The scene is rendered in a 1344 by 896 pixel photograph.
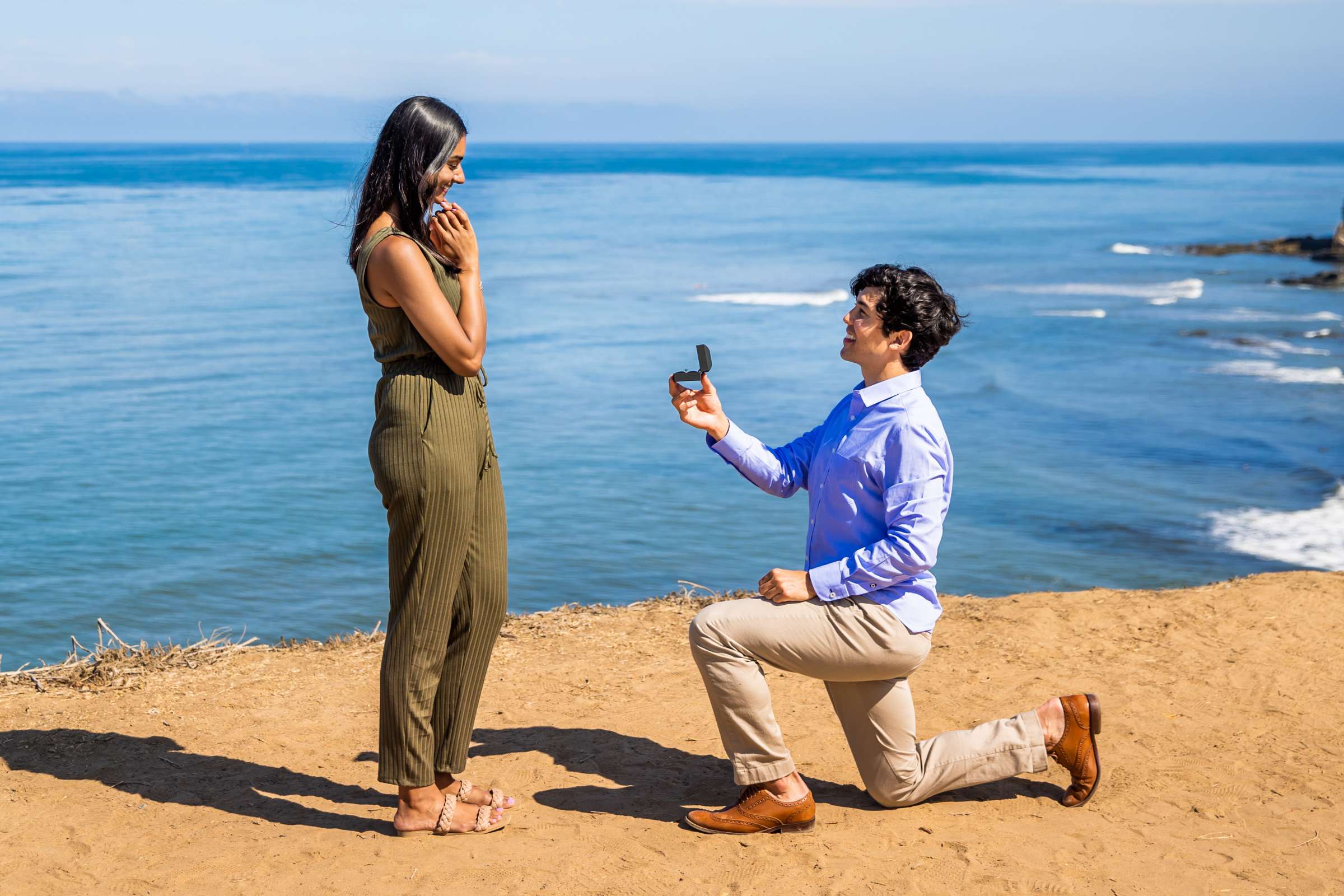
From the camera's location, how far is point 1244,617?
6535 millimetres

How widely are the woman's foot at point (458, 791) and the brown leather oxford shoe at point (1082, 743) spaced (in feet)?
6.69

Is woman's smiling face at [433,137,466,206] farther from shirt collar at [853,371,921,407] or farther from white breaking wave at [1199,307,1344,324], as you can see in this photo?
white breaking wave at [1199,307,1344,324]

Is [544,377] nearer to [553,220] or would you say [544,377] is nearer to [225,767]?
[225,767]

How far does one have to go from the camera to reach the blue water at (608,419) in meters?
10.9

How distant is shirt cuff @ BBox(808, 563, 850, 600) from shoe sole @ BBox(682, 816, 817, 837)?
2.72 feet

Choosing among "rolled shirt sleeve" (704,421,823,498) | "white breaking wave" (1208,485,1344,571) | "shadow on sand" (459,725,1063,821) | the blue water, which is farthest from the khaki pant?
"white breaking wave" (1208,485,1344,571)

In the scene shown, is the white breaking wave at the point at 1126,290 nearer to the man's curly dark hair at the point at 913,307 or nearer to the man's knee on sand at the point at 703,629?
the man's curly dark hair at the point at 913,307

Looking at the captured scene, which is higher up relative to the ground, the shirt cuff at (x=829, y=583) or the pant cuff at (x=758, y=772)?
the shirt cuff at (x=829, y=583)

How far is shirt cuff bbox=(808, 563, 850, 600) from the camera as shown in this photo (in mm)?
3953

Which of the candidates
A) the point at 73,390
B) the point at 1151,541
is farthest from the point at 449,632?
the point at 73,390

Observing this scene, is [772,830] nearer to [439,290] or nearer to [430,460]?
[430,460]

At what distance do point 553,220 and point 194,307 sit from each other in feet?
104

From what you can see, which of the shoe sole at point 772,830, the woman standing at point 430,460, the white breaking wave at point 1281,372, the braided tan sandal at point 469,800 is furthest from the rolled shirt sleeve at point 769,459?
the white breaking wave at point 1281,372

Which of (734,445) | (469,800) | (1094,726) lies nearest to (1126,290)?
(1094,726)
